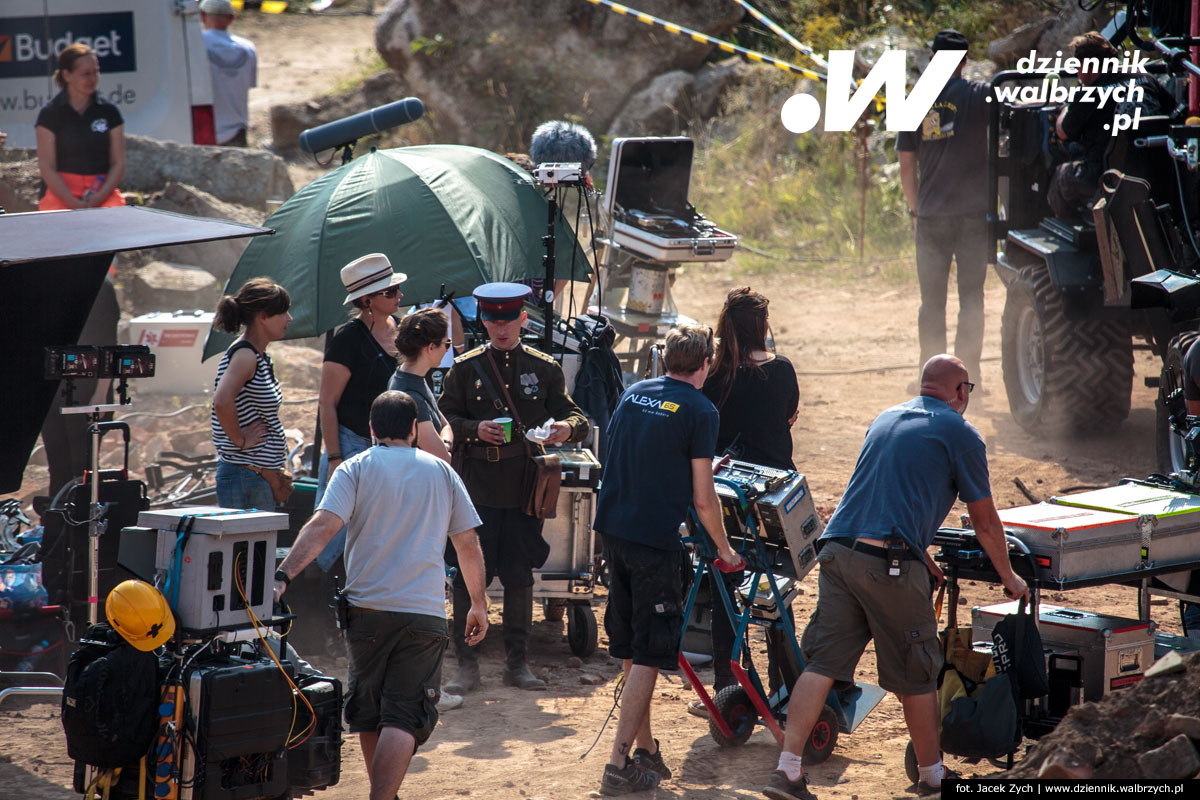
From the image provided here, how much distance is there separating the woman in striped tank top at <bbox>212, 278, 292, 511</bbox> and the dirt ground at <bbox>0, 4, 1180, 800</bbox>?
1.05 meters

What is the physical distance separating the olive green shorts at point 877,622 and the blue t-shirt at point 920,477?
4.4 inches

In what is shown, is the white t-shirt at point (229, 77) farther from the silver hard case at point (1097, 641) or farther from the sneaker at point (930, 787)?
the sneaker at point (930, 787)

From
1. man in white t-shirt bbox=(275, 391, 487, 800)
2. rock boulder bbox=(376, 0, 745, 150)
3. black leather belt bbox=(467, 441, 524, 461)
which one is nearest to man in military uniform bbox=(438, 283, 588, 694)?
black leather belt bbox=(467, 441, 524, 461)

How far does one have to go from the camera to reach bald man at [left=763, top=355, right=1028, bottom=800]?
4.63 m

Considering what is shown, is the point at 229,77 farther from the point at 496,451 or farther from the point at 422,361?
the point at 496,451

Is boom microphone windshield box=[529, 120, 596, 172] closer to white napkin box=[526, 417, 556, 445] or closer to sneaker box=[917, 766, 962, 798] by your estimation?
white napkin box=[526, 417, 556, 445]

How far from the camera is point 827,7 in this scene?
17.4 metres

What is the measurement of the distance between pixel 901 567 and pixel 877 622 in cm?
24

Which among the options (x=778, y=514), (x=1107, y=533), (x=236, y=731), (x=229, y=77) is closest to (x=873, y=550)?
(x=778, y=514)

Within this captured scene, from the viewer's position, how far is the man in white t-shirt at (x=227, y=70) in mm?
13070

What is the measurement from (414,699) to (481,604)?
0.43m

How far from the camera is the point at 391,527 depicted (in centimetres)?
455

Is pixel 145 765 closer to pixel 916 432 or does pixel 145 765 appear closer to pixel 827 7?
pixel 916 432

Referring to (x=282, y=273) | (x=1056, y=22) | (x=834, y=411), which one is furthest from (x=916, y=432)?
(x=1056, y=22)
